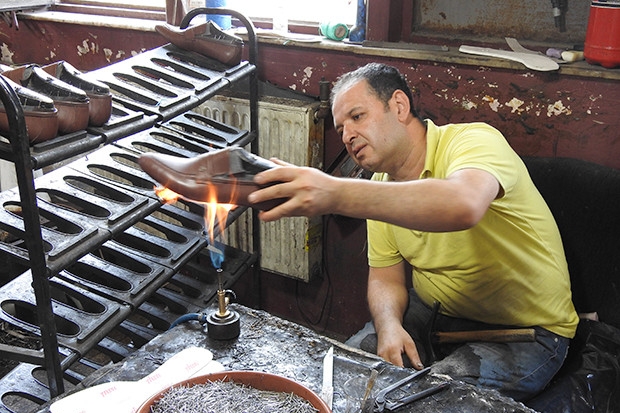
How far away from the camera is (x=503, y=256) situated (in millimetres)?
1952

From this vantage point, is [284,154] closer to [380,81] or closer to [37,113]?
[380,81]

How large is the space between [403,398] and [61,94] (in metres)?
1.19

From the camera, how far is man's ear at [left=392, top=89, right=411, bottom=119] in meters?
1.98

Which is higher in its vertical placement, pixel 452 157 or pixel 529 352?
pixel 452 157

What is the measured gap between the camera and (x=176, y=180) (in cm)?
135

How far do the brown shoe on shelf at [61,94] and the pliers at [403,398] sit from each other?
3.54 feet

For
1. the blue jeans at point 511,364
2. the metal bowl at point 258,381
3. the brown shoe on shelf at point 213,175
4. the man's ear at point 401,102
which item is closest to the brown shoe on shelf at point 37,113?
the brown shoe on shelf at point 213,175

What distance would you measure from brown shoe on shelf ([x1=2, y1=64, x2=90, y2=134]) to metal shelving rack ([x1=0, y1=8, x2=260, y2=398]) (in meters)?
0.04

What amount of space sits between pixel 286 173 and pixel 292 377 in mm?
490

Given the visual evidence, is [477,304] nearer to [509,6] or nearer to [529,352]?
[529,352]

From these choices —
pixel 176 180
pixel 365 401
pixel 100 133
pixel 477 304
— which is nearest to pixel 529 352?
pixel 477 304

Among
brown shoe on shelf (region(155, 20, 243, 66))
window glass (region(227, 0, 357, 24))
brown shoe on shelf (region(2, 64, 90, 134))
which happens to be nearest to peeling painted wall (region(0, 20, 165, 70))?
window glass (region(227, 0, 357, 24))

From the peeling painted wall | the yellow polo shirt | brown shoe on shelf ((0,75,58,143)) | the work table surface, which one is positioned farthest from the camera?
the peeling painted wall

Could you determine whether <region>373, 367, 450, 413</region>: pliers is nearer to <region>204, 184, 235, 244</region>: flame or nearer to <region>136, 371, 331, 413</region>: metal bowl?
<region>136, 371, 331, 413</region>: metal bowl
